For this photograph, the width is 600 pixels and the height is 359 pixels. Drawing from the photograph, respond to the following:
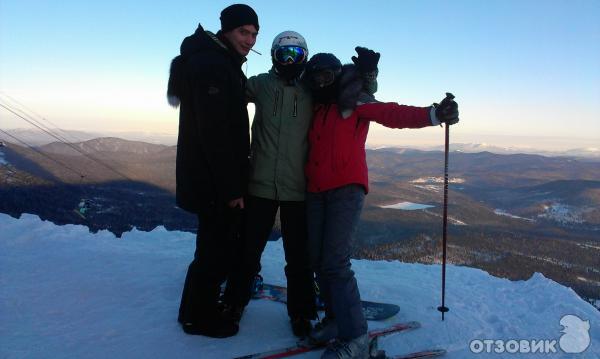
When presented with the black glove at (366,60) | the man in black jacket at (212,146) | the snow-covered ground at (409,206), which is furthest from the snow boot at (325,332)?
the snow-covered ground at (409,206)

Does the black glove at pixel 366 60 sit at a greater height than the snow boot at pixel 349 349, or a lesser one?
greater

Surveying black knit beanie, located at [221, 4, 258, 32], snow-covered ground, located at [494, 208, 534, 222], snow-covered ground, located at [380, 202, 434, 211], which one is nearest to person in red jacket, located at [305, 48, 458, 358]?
black knit beanie, located at [221, 4, 258, 32]

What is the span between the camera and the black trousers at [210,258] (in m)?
3.38

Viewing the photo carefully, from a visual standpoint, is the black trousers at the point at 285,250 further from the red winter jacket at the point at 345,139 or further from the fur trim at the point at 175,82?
the fur trim at the point at 175,82

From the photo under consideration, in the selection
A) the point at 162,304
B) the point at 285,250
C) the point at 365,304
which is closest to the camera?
the point at 285,250

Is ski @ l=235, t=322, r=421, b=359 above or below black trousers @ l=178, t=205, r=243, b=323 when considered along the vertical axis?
below

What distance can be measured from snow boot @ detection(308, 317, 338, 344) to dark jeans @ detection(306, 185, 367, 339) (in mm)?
323

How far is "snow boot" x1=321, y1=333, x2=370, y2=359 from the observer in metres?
3.05

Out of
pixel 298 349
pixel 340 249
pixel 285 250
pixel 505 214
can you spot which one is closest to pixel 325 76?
pixel 340 249

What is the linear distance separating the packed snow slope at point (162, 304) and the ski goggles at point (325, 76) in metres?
2.22

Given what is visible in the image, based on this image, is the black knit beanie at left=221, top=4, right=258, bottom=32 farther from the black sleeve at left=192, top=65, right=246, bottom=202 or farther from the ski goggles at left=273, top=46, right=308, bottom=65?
the black sleeve at left=192, top=65, right=246, bottom=202

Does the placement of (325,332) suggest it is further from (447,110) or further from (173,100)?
(173,100)

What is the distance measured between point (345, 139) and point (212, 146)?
1020mm

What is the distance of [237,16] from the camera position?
10.7ft
